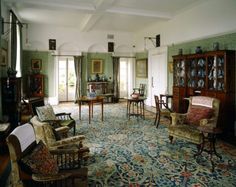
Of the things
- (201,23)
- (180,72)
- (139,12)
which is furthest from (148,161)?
(139,12)

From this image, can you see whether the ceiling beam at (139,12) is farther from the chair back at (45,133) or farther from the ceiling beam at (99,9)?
the chair back at (45,133)

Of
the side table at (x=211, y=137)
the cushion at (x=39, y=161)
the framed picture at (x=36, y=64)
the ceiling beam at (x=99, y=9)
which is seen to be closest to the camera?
the cushion at (x=39, y=161)

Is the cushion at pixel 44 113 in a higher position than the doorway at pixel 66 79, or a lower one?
lower

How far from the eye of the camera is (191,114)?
5094 mm

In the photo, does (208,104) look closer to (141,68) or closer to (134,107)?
(134,107)

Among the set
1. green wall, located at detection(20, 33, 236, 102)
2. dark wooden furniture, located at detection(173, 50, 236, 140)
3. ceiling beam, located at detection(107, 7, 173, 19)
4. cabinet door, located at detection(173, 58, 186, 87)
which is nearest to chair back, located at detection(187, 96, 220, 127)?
Answer: dark wooden furniture, located at detection(173, 50, 236, 140)

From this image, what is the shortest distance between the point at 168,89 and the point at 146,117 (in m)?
1.85

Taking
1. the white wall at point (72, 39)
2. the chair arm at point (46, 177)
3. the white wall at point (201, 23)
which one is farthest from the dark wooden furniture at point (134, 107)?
the chair arm at point (46, 177)

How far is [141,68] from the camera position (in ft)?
37.0

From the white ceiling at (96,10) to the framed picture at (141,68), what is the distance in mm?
1927

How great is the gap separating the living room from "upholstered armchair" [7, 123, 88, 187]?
352cm

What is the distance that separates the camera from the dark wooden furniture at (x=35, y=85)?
10028 mm

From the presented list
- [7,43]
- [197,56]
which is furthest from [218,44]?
[7,43]

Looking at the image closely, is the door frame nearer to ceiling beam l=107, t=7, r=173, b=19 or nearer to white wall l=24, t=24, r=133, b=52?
ceiling beam l=107, t=7, r=173, b=19
